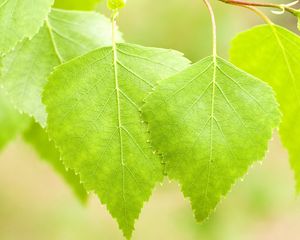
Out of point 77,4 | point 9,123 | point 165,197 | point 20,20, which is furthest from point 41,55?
point 165,197

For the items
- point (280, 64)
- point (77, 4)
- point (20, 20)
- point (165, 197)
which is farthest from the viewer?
point (165, 197)

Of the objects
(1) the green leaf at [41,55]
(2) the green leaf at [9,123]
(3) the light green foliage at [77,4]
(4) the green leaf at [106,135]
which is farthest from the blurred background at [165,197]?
(4) the green leaf at [106,135]

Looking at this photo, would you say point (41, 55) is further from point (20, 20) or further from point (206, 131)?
point (206, 131)

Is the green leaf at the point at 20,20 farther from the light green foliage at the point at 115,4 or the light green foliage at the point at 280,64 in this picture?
the light green foliage at the point at 280,64

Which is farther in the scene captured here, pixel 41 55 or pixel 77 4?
pixel 77 4

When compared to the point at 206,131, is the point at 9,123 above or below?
below
